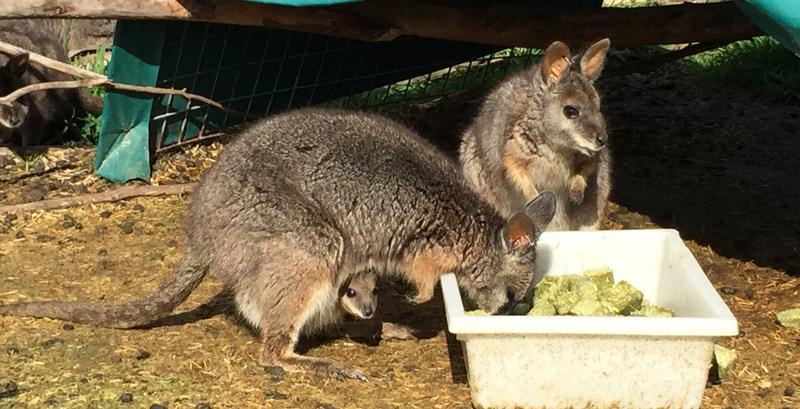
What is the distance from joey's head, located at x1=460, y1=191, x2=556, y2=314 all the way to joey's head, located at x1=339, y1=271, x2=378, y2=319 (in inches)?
15.2

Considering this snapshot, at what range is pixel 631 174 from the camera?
7387 mm

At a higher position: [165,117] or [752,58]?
[752,58]

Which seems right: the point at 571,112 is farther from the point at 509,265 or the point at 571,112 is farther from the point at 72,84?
the point at 72,84

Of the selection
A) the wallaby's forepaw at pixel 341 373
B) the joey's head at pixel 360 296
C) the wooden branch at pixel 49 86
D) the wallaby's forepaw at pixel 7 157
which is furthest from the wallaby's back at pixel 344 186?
the wallaby's forepaw at pixel 7 157

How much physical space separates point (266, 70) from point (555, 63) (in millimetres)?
2431

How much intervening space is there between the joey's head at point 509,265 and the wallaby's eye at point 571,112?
2.46ft

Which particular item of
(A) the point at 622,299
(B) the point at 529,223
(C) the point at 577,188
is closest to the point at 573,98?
(C) the point at 577,188

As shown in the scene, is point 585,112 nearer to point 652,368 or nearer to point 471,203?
point 471,203

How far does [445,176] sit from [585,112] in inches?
34.1

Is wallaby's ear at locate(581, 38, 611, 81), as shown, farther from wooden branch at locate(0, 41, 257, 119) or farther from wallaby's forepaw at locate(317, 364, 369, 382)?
wooden branch at locate(0, 41, 257, 119)

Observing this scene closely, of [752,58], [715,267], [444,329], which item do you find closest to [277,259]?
[444,329]

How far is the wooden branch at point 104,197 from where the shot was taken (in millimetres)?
6466

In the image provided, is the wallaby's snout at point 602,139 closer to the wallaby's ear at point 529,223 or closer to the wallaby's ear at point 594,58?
the wallaby's ear at point 594,58

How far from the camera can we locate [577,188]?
18.9 ft
